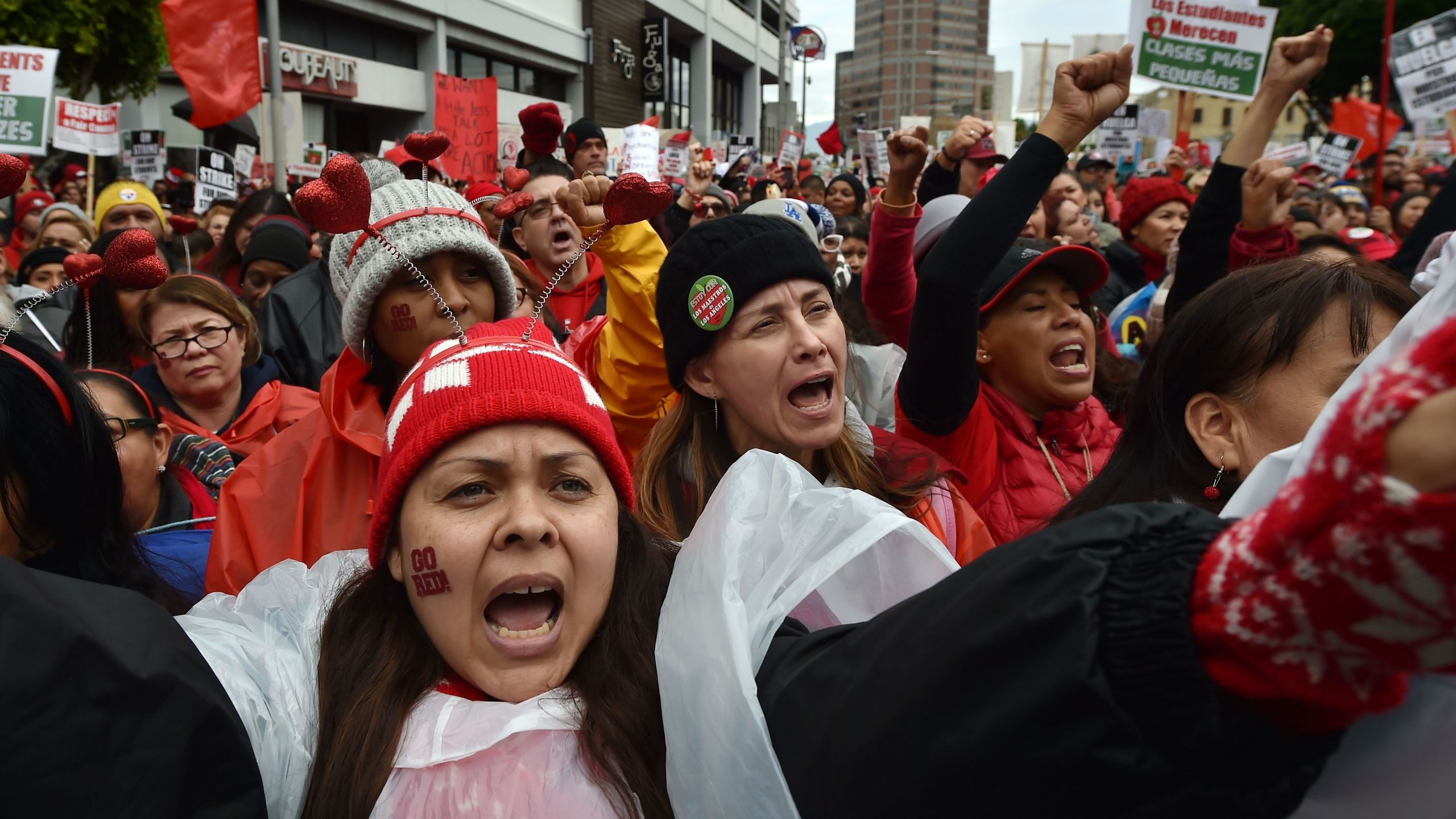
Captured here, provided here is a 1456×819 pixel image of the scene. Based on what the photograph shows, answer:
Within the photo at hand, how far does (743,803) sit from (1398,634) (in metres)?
0.66

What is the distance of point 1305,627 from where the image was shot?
63cm

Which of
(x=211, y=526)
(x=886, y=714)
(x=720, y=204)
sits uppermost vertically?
(x=720, y=204)

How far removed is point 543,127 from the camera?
3.34 m

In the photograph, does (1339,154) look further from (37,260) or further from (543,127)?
(37,260)

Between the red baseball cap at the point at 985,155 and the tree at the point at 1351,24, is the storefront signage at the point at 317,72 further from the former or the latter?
the tree at the point at 1351,24

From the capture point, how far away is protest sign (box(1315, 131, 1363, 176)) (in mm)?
9773

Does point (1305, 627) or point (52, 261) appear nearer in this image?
point (1305, 627)

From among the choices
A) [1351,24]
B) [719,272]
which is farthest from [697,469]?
[1351,24]

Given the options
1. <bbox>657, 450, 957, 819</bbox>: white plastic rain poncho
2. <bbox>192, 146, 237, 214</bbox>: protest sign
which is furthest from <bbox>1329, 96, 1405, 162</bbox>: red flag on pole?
<bbox>657, 450, 957, 819</bbox>: white plastic rain poncho

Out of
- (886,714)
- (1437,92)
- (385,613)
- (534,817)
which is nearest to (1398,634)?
(886,714)

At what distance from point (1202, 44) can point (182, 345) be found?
630 centimetres

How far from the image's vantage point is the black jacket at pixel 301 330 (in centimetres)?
466

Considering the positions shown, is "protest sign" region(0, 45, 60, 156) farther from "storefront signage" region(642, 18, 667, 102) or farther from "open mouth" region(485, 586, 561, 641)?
"storefront signage" region(642, 18, 667, 102)

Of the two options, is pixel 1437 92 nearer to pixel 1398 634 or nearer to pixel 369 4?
pixel 1398 634
